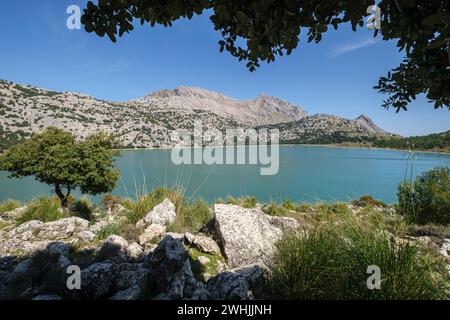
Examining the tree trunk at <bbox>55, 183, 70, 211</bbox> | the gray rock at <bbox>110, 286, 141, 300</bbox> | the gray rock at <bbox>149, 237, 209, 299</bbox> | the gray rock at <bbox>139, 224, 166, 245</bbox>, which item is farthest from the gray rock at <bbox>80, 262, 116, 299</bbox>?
the tree trunk at <bbox>55, 183, 70, 211</bbox>

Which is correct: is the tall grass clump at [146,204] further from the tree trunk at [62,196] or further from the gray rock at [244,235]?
the tree trunk at [62,196]

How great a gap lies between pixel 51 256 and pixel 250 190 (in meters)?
30.7

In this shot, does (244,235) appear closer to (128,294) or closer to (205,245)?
(205,245)

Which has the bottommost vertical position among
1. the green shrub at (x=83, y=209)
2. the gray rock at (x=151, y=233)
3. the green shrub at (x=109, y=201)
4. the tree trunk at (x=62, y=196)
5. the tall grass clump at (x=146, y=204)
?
the green shrub at (x=109, y=201)

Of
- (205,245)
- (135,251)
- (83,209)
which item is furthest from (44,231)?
(83,209)

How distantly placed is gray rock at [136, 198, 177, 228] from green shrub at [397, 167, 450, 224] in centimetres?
807

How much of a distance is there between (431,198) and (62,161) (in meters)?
15.4

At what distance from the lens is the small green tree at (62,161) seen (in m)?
9.84

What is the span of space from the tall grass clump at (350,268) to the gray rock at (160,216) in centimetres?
302

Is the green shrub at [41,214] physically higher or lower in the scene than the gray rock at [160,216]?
lower

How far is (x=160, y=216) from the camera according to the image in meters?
5.34

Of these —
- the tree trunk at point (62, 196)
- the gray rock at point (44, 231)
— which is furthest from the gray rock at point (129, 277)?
the tree trunk at point (62, 196)

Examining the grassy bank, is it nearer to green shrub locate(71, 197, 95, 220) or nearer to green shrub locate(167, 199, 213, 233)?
green shrub locate(167, 199, 213, 233)
